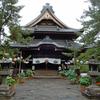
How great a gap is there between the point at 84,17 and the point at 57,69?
10713mm

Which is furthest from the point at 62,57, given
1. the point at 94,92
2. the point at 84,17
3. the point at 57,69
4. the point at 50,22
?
the point at 94,92

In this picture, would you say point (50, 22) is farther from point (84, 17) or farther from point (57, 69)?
point (84, 17)

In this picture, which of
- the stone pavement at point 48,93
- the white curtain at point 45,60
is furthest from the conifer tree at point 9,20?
the white curtain at point 45,60

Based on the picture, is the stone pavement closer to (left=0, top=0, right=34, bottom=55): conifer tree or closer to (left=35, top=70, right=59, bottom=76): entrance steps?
(left=0, top=0, right=34, bottom=55): conifer tree

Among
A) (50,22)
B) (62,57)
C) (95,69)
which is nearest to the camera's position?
(95,69)

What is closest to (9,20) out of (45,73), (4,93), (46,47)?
(4,93)

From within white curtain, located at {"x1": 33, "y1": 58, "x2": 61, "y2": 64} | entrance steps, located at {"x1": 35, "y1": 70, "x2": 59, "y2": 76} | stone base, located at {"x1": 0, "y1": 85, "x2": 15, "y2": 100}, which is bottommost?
entrance steps, located at {"x1": 35, "y1": 70, "x2": 59, "y2": 76}

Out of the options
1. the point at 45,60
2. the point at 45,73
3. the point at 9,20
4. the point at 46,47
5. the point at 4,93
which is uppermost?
the point at 9,20

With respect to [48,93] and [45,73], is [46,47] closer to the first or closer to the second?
[45,73]

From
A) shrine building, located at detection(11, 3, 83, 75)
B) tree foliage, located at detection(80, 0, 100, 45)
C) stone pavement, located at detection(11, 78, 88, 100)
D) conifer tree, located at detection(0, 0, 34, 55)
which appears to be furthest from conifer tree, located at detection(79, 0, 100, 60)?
shrine building, located at detection(11, 3, 83, 75)

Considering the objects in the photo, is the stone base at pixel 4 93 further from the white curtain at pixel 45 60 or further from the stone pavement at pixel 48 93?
the white curtain at pixel 45 60

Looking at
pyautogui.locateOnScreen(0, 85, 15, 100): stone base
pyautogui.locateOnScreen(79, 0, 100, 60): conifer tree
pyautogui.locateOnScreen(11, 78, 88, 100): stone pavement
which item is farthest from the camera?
pyautogui.locateOnScreen(79, 0, 100, 60): conifer tree

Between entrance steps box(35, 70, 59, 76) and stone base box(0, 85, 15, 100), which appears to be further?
entrance steps box(35, 70, 59, 76)

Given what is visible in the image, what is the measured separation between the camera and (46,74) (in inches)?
651
